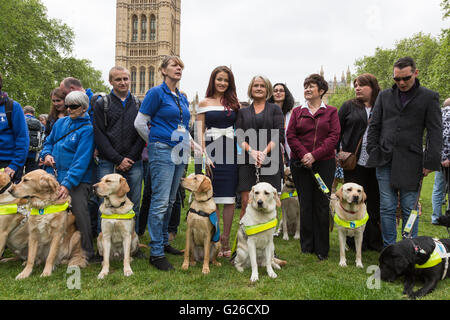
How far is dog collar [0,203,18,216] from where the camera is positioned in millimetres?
4189

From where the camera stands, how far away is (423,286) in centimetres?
372

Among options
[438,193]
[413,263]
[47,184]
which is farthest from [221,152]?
[438,193]

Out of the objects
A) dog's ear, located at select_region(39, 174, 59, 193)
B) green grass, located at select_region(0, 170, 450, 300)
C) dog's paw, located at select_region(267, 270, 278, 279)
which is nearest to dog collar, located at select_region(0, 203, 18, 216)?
dog's ear, located at select_region(39, 174, 59, 193)

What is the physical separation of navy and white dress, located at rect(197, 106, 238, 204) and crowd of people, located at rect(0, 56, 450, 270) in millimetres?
16

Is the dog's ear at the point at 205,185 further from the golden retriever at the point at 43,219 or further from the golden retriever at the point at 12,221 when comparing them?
the golden retriever at the point at 12,221

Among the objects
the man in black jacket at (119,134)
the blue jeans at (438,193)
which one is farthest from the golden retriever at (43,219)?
the blue jeans at (438,193)

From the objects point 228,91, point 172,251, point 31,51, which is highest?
point 31,51

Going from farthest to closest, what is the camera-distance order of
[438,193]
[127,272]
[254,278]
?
[438,193], [127,272], [254,278]

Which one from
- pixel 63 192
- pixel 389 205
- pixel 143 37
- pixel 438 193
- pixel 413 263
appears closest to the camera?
pixel 413 263

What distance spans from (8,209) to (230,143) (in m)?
3.34

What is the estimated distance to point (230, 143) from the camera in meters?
4.86

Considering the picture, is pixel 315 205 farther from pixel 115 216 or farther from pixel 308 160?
pixel 115 216

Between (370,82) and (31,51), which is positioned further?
(31,51)

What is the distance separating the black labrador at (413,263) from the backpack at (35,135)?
8357 millimetres
